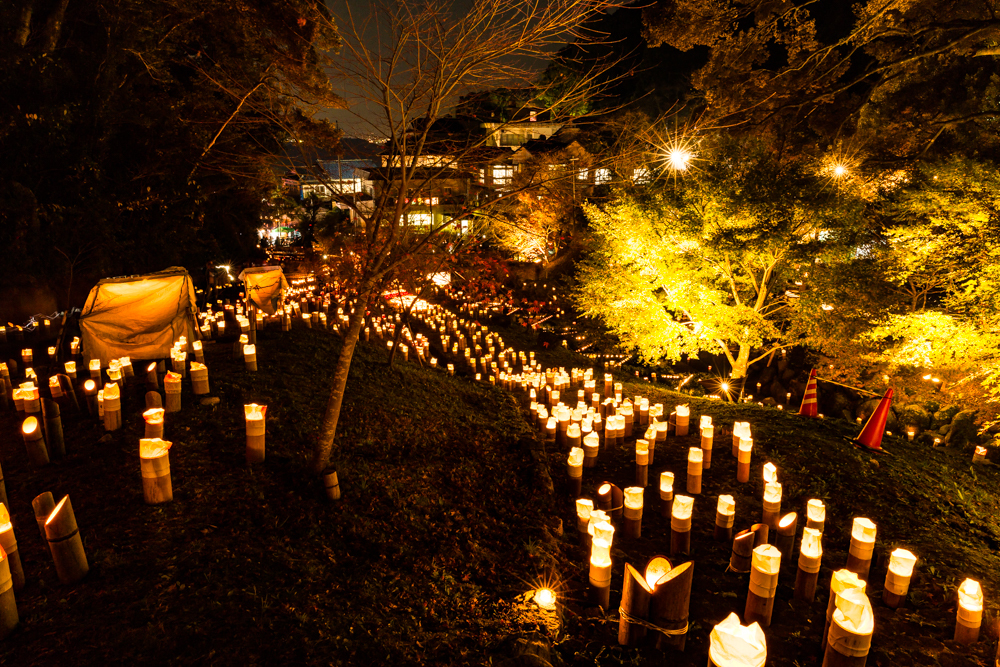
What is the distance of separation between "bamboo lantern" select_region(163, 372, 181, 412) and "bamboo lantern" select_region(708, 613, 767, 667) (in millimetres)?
5968

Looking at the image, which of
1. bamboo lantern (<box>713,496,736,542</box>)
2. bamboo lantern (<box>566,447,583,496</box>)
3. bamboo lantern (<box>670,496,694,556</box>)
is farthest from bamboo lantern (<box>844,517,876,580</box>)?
bamboo lantern (<box>566,447,583,496</box>)

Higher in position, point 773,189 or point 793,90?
point 793,90

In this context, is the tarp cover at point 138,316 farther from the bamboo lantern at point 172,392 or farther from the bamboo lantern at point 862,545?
the bamboo lantern at point 862,545

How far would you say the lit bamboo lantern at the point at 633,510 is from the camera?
4551 millimetres

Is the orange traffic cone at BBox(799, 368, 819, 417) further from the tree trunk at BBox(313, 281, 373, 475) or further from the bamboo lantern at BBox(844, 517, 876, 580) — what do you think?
the tree trunk at BBox(313, 281, 373, 475)

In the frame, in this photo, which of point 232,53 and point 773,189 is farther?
point 232,53

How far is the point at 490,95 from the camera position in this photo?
5.66 m

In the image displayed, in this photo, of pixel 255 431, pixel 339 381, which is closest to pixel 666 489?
pixel 339 381

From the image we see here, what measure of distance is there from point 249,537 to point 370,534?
3.33ft

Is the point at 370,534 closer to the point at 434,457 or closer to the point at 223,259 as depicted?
the point at 434,457

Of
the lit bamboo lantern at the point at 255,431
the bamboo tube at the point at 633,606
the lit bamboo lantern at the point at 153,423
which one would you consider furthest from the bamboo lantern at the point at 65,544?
the bamboo tube at the point at 633,606

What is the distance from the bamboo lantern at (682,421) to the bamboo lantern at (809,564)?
3453 mm

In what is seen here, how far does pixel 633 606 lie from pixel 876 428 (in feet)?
19.4

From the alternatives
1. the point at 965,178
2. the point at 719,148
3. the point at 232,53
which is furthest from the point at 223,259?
the point at 965,178
